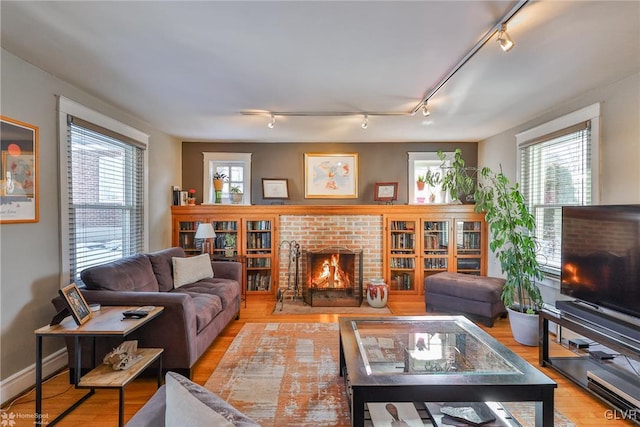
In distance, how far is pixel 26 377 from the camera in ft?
7.44

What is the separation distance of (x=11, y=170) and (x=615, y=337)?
4251mm

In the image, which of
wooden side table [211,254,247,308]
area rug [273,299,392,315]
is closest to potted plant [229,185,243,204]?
wooden side table [211,254,247,308]

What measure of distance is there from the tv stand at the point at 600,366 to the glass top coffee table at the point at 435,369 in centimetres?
75

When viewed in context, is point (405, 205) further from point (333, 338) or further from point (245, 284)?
point (245, 284)

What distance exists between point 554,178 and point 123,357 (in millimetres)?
4230

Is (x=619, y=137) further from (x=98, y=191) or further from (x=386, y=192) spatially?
(x=98, y=191)

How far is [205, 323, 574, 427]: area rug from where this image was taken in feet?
6.57

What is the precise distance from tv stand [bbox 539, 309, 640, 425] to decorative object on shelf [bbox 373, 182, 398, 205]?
2522 millimetres

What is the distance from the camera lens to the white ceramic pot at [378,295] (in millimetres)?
4312

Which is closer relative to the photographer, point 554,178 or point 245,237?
point 554,178

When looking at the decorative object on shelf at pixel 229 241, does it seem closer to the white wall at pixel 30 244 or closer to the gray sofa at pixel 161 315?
the gray sofa at pixel 161 315

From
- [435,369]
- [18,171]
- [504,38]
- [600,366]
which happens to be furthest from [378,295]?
[18,171]

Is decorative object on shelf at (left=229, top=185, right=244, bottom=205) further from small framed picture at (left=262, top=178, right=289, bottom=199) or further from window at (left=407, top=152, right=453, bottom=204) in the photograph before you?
window at (left=407, top=152, right=453, bottom=204)

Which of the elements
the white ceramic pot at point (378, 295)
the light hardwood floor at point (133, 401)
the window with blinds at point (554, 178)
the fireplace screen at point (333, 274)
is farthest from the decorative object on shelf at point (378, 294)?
the window with blinds at point (554, 178)
